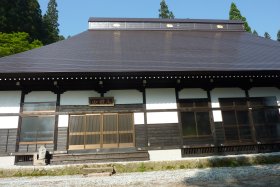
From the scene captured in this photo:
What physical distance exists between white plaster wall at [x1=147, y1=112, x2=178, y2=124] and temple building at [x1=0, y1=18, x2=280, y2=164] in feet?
0.12

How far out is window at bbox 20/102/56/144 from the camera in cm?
822

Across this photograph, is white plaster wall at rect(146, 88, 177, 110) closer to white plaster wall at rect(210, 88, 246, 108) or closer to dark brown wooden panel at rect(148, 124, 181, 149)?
dark brown wooden panel at rect(148, 124, 181, 149)

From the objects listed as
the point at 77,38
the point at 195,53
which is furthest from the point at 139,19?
the point at 195,53

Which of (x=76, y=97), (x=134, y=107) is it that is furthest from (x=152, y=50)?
(x=76, y=97)

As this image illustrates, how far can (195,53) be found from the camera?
1119 cm

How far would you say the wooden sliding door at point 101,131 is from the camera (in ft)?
27.4

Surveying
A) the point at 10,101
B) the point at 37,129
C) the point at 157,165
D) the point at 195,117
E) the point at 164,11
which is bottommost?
the point at 157,165

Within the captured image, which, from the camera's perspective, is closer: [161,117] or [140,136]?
[140,136]

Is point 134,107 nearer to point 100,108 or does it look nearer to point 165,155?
point 100,108

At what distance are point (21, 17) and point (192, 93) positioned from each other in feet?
82.8

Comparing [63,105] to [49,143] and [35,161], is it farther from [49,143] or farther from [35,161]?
[35,161]

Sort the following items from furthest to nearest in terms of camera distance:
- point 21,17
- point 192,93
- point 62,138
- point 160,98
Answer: point 21,17, point 192,93, point 160,98, point 62,138

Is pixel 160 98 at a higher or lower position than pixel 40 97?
lower

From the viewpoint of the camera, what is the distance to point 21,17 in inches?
1060
